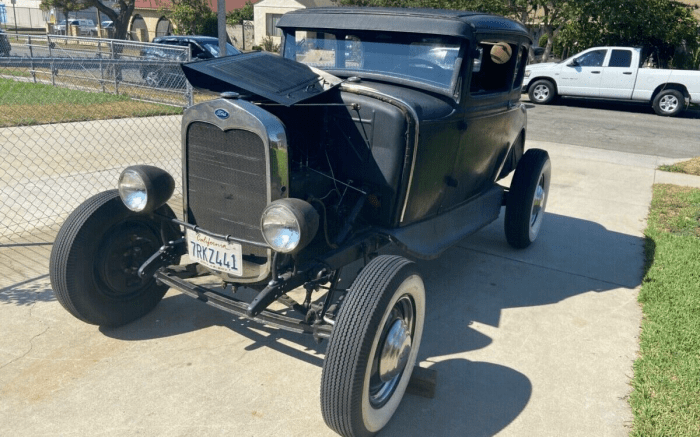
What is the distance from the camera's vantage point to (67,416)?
2.93m

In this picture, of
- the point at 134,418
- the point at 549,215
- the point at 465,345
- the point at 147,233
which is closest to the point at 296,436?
the point at 134,418

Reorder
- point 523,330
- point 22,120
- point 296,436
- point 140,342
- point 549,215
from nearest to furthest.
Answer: point 296,436 < point 140,342 < point 523,330 < point 549,215 < point 22,120

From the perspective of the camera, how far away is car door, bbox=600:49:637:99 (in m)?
15.7

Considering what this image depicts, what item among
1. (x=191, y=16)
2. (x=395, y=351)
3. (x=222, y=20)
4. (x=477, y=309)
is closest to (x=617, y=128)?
(x=222, y=20)

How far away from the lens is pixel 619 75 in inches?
620

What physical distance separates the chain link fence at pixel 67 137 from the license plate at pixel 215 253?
1.71 meters

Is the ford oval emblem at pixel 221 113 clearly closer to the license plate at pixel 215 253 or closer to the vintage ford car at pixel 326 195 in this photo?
the vintage ford car at pixel 326 195

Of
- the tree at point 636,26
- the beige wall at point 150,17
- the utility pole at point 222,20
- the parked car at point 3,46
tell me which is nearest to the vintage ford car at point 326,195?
the utility pole at point 222,20

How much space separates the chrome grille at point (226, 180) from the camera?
3.18 m

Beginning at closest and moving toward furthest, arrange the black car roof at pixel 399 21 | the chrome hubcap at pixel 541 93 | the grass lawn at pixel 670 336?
the grass lawn at pixel 670 336 → the black car roof at pixel 399 21 → the chrome hubcap at pixel 541 93

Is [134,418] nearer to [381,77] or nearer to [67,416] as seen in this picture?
[67,416]

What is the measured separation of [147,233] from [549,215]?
4.65m

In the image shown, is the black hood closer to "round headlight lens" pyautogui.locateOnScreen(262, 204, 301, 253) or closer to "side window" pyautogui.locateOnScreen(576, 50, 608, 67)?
"round headlight lens" pyautogui.locateOnScreen(262, 204, 301, 253)

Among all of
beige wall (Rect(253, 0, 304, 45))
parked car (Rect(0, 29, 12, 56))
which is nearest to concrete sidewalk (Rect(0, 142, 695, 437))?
parked car (Rect(0, 29, 12, 56))
